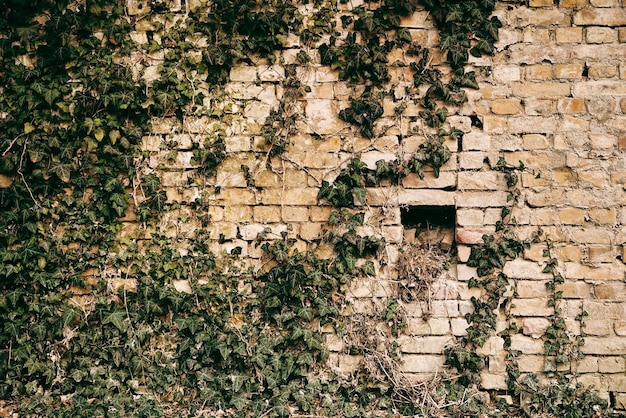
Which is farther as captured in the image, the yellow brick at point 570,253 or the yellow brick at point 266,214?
the yellow brick at point 266,214

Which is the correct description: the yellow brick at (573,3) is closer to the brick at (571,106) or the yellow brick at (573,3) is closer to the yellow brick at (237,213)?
the brick at (571,106)

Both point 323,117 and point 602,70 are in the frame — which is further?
point 323,117

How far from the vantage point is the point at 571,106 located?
3406mm

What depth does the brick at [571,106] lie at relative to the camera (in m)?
3.40

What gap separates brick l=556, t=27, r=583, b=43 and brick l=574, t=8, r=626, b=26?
0.05m

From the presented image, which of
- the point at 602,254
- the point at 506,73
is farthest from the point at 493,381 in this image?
the point at 506,73

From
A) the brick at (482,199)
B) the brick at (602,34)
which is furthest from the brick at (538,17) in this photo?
the brick at (482,199)

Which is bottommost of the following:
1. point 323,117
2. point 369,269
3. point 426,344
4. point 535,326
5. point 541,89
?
point 426,344

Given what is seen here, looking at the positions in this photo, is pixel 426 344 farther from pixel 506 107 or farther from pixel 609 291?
pixel 506 107

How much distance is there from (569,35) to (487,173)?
3.57 feet

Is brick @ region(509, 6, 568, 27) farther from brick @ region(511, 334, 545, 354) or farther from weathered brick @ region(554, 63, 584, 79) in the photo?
brick @ region(511, 334, 545, 354)

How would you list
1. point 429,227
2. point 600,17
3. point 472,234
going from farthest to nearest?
point 429,227 < point 472,234 < point 600,17

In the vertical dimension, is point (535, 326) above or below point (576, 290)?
below

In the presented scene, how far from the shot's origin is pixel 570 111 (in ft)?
11.2
